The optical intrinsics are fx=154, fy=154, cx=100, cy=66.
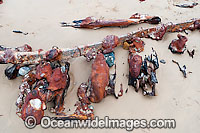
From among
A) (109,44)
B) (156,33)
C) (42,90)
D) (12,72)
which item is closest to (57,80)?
(42,90)

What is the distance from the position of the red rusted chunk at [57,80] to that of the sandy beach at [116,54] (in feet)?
0.74

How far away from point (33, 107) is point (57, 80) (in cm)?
45

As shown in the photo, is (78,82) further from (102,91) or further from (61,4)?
(61,4)

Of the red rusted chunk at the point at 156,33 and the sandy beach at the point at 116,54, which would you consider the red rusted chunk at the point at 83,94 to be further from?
the red rusted chunk at the point at 156,33

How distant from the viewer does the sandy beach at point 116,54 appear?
86.0 inches

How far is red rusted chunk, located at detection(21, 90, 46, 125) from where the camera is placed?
6.41 feet

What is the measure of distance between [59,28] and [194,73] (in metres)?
2.76

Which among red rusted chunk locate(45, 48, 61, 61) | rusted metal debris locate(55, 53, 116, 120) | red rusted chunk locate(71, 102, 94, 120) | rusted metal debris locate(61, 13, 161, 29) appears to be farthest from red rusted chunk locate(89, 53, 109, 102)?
rusted metal debris locate(61, 13, 161, 29)

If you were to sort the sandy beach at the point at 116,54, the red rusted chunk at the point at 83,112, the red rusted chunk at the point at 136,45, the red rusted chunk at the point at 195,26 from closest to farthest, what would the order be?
1. the red rusted chunk at the point at 83,112
2. the sandy beach at the point at 116,54
3. the red rusted chunk at the point at 136,45
4. the red rusted chunk at the point at 195,26

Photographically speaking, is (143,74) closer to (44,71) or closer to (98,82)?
(98,82)

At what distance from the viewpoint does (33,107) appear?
197 centimetres

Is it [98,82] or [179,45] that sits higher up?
[179,45]

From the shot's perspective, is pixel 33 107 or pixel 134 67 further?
pixel 134 67

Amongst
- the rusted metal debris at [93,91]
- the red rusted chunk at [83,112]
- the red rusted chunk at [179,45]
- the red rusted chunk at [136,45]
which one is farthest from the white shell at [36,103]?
the red rusted chunk at [179,45]
